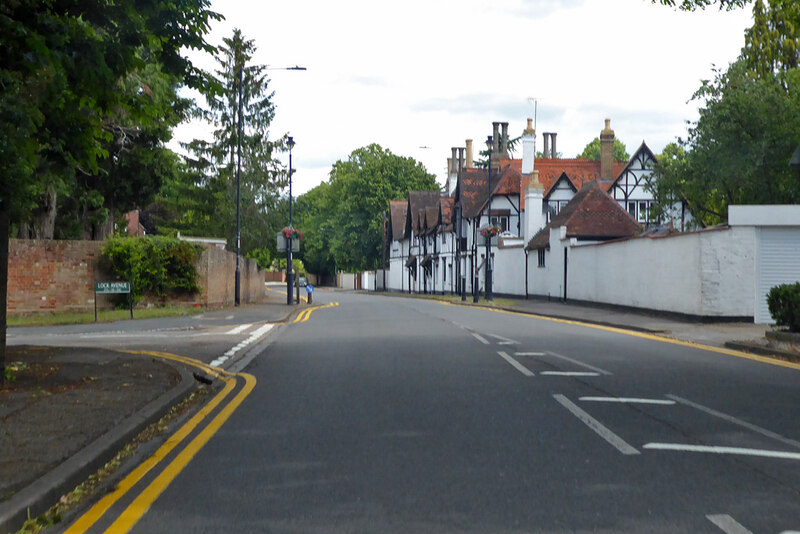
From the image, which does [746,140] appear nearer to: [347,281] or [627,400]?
[627,400]

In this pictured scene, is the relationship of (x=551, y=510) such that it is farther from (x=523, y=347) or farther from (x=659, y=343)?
(x=659, y=343)

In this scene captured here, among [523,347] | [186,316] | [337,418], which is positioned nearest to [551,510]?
[337,418]

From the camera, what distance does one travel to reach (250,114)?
48406 millimetres

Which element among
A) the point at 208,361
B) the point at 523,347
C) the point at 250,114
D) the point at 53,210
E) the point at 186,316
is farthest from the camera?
the point at 250,114

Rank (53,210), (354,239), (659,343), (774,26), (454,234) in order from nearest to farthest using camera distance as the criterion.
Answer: (659,343)
(53,210)
(774,26)
(454,234)
(354,239)

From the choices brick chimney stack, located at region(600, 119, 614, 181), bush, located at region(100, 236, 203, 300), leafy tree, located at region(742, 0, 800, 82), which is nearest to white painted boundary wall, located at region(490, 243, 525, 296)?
brick chimney stack, located at region(600, 119, 614, 181)

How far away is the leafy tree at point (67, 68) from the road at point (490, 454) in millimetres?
3559

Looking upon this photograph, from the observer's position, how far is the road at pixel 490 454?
15.5 feet

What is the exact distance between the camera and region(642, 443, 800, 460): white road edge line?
248 inches

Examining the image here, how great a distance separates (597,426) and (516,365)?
4.89 m

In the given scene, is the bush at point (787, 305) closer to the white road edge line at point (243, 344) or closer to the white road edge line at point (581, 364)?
the white road edge line at point (581, 364)

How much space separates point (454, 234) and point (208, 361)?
165ft

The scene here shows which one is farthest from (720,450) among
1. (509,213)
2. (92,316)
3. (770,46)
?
(509,213)

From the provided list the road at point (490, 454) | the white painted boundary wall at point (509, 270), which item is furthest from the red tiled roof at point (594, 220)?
the road at point (490, 454)
